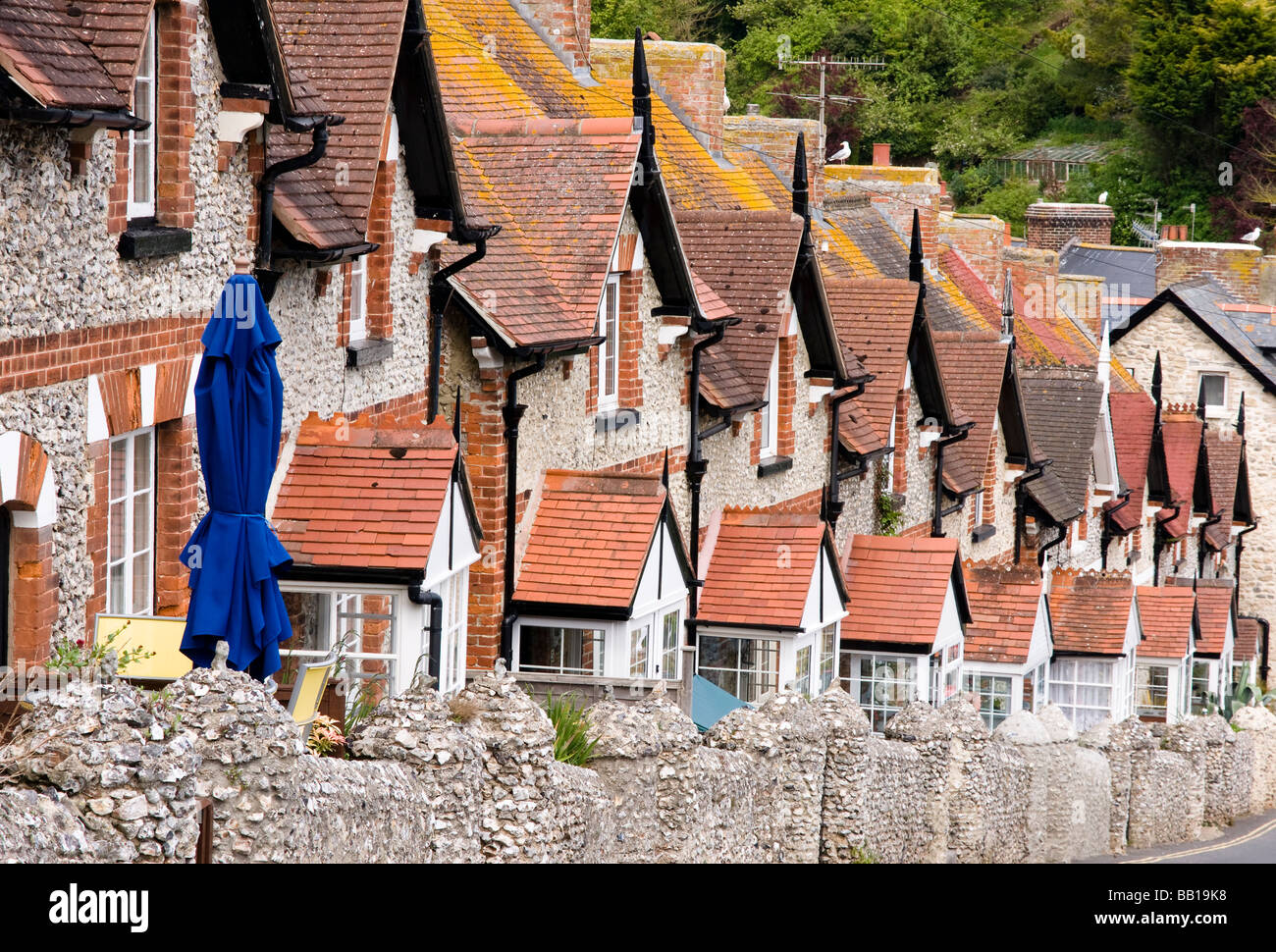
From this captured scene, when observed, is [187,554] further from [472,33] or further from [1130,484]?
[1130,484]

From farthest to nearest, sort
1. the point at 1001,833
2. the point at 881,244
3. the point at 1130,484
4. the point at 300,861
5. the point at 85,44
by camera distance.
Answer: the point at 1130,484 → the point at 881,244 → the point at 1001,833 → the point at 85,44 → the point at 300,861

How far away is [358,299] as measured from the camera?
13883 millimetres

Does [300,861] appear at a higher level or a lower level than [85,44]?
lower

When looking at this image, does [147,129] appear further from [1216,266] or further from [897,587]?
[1216,266]

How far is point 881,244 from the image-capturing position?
3055 centimetres

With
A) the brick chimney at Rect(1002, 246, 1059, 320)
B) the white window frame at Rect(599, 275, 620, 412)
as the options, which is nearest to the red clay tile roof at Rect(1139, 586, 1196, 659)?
the brick chimney at Rect(1002, 246, 1059, 320)

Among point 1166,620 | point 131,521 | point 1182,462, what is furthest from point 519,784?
point 1182,462

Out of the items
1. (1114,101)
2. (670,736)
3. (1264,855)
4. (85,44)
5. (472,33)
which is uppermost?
(1114,101)

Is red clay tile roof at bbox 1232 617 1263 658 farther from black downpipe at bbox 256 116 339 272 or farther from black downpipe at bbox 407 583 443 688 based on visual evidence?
black downpipe at bbox 256 116 339 272

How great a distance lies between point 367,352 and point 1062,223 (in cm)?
4027
